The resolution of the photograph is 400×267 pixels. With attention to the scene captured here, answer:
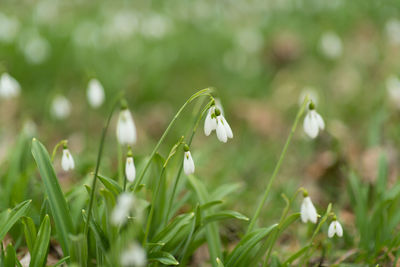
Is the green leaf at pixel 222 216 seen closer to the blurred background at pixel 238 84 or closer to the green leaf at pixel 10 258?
the blurred background at pixel 238 84

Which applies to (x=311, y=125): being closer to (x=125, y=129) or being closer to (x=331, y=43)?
(x=125, y=129)

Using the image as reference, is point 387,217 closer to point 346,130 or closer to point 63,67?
point 346,130

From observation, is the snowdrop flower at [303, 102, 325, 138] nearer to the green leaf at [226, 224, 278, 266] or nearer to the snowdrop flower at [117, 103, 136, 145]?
the green leaf at [226, 224, 278, 266]

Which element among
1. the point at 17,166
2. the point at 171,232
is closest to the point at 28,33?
the point at 17,166

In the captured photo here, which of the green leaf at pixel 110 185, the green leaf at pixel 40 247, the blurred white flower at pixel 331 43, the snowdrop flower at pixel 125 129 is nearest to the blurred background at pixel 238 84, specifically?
the blurred white flower at pixel 331 43

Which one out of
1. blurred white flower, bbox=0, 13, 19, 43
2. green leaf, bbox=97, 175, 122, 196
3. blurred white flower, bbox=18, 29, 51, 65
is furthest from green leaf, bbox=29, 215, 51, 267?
blurred white flower, bbox=0, 13, 19, 43

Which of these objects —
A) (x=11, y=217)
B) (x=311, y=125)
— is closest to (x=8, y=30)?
(x=11, y=217)
